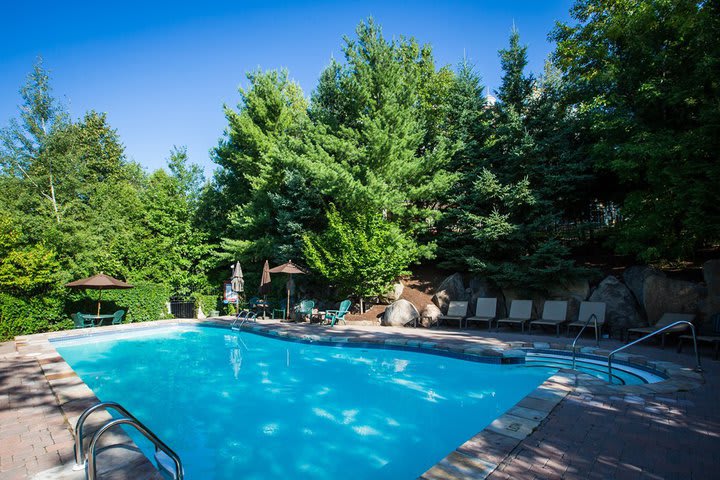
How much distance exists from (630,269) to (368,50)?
1320cm

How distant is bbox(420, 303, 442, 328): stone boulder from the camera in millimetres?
12039

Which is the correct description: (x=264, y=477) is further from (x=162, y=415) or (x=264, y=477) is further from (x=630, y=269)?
(x=630, y=269)

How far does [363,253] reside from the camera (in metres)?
12.9

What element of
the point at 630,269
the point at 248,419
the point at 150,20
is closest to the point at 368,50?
the point at 150,20

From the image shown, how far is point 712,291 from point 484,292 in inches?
223

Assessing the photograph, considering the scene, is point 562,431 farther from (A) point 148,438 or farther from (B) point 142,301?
(B) point 142,301

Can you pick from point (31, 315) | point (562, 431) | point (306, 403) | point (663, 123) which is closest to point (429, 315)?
point (306, 403)

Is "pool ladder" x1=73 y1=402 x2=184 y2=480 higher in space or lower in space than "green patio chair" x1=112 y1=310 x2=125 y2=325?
higher

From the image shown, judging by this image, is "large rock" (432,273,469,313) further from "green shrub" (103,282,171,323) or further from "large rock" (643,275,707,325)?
"green shrub" (103,282,171,323)

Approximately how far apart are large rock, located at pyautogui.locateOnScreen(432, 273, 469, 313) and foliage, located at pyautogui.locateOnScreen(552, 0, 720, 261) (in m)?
4.91

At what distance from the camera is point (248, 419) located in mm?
5371

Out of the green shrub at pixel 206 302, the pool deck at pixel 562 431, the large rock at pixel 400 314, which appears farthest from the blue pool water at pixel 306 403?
the green shrub at pixel 206 302

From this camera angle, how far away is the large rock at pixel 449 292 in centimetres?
1255

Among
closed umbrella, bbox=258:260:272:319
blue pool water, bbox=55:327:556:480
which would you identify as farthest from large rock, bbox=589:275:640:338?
closed umbrella, bbox=258:260:272:319
